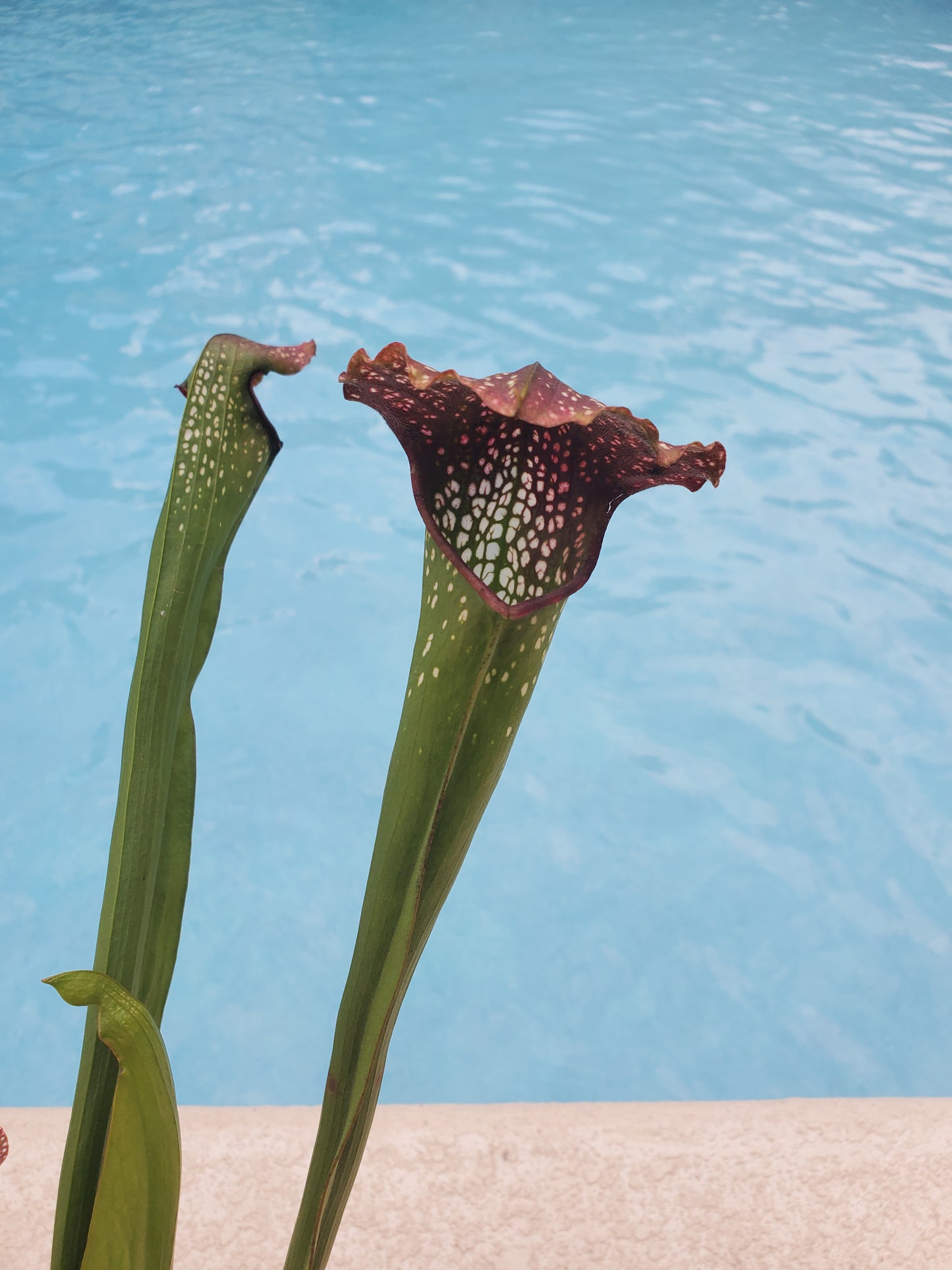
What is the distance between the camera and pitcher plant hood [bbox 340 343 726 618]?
309 millimetres

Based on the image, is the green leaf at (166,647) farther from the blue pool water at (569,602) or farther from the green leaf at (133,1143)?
the blue pool water at (569,602)

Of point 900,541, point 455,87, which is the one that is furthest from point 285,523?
point 455,87

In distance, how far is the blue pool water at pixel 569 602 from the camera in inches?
67.7

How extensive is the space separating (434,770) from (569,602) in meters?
2.18

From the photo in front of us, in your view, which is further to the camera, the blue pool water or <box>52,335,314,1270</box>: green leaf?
the blue pool water

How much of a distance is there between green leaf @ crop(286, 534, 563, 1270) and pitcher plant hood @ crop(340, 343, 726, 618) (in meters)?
0.01

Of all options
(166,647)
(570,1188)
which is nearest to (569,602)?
(570,1188)

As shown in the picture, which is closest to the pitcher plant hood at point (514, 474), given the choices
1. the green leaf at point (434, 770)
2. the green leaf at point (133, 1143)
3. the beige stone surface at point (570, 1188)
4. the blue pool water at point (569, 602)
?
the green leaf at point (434, 770)

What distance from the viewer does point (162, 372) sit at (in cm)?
295

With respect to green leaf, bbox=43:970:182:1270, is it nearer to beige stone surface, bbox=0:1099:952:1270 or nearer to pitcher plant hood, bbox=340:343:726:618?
pitcher plant hood, bbox=340:343:726:618

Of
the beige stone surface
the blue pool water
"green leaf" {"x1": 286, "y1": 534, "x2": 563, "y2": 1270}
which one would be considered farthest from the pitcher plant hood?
the blue pool water

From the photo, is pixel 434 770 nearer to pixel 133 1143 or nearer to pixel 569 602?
pixel 133 1143

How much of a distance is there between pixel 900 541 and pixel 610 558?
2.38 ft

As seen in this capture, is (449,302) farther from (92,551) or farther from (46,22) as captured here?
(46,22)
